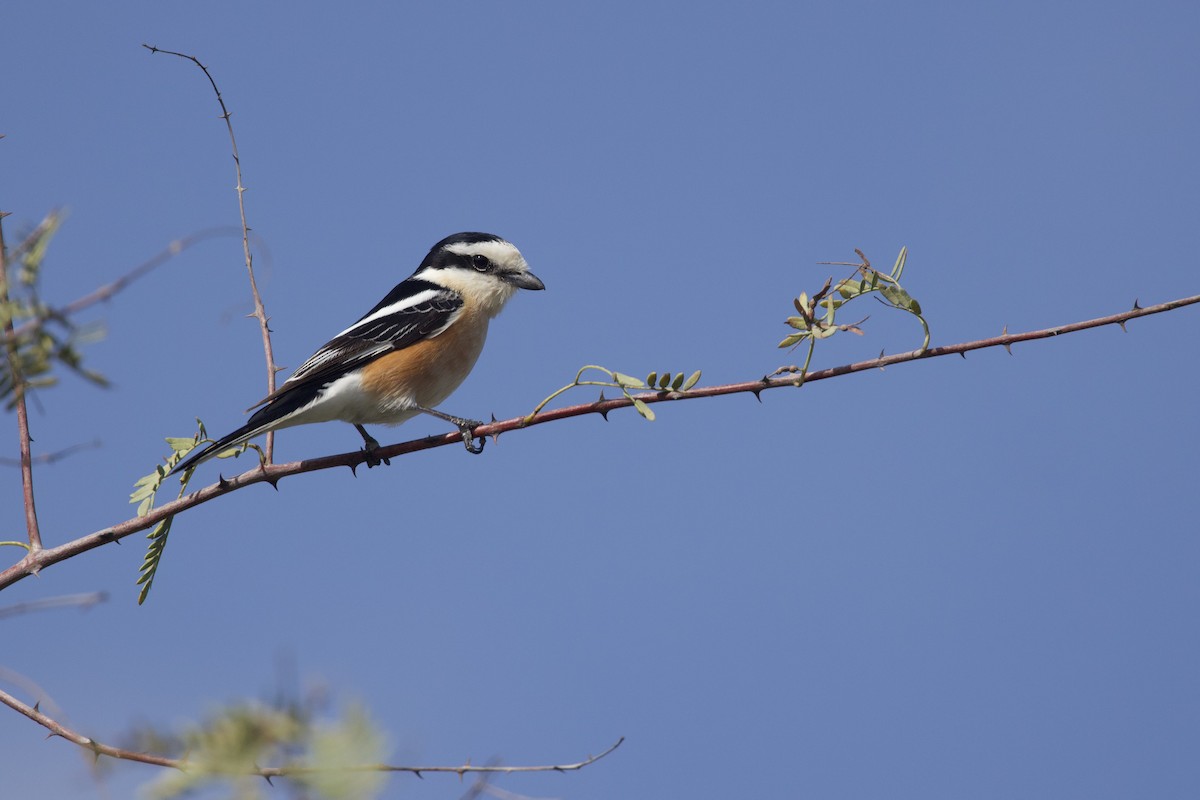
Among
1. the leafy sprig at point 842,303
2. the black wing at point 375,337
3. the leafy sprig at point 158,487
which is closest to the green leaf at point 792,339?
the leafy sprig at point 842,303

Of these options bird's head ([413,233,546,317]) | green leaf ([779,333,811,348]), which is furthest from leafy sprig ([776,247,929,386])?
bird's head ([413,233,546,317])

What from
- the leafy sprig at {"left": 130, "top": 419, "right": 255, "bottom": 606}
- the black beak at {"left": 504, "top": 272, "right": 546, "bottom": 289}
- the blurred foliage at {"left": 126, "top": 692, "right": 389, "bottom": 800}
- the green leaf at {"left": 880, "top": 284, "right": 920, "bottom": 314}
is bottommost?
the blurred foliage at {"left": 126, "top": 692, "right": 389, "bottom": 800}

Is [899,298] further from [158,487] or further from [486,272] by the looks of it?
[486,272]

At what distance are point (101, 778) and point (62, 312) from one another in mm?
738

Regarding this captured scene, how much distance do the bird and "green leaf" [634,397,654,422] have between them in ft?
8.02

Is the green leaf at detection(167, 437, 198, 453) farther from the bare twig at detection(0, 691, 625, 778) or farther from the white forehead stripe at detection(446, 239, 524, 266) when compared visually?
the white forehead stripe at detection(446, 239, 524, 266)

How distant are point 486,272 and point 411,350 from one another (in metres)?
0.97

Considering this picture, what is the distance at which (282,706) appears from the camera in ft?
4.01

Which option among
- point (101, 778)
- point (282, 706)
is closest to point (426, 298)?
point (101, 778)

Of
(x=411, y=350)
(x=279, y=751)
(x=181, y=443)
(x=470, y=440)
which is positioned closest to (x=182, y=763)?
(x=279, y=751)

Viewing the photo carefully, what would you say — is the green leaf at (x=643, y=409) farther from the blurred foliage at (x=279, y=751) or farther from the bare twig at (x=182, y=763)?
the blurred foliage at (x=279, y=751)

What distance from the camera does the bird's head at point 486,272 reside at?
6.97 meters

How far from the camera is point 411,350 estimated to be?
6352mm

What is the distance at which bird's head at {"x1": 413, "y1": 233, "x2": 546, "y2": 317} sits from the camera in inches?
274
